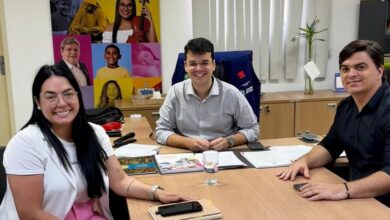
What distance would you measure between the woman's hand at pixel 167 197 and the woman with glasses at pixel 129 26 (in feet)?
8.82

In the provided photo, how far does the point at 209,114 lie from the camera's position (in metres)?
2.52

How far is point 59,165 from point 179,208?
0.50 metres

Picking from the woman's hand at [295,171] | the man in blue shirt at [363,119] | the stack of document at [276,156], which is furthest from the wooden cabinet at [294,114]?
the woman's hand at [295,171]

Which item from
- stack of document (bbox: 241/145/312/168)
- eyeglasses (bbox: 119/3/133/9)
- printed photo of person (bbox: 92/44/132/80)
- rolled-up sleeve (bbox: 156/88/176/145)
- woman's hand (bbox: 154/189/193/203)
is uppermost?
eyeglasses (bbox: 119/3/133/9)

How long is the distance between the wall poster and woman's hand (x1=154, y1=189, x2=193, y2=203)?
2594 millimetres

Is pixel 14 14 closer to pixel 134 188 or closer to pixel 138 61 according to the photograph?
pixel 138 61

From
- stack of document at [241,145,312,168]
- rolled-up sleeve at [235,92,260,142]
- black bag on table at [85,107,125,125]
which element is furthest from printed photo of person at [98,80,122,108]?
stack of document at [241,145,312,168]

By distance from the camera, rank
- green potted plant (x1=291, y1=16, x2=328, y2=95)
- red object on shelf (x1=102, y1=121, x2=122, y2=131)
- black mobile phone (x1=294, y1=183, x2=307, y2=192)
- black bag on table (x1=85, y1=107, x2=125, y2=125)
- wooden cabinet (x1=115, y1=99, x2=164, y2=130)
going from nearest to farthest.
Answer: black mobile phone (x1=294, y1=183, x2=307, y2=192)
red object on shelf (x1=102, y1=121, x2=122, y2=131)
black bag on table (x1=85, y1=107, x2=125, y2=125)
wooden cabinet (x1=115, y1=99, x2=164, y2=130)
green potted plant (x1=291, y1=16, x2=328, y2=95)

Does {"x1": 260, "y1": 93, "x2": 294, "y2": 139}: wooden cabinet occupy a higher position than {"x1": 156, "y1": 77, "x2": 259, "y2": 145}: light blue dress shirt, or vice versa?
{"x1": 156, "y1": 77, "x2": 259, "y2": 145}: light blue dress shirt

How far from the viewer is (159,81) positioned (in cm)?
414

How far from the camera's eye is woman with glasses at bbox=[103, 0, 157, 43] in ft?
12.9

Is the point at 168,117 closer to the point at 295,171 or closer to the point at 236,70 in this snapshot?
the point at 236,70

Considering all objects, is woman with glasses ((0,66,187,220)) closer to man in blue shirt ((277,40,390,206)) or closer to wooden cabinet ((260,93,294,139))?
Answer: man in blue shirt ((277,40,390,206))

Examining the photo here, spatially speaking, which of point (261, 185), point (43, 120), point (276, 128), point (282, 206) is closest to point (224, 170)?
point (261, 185)
